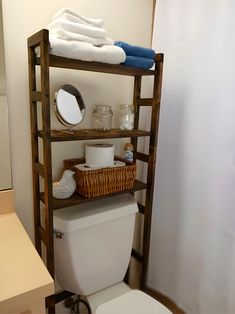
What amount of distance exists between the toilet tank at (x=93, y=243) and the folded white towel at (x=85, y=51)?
27.2 inches

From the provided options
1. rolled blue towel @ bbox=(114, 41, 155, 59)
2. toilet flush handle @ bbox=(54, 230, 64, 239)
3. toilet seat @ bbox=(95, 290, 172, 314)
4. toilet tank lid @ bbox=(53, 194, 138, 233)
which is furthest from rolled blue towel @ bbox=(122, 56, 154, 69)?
toilet seat @ bbox=(95, 290, 172, 314)

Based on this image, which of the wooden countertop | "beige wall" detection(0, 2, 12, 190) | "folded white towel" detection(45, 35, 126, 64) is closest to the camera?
the wooden countertop

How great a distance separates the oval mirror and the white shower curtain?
49 cm

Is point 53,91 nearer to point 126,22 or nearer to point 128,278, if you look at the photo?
point 126,22

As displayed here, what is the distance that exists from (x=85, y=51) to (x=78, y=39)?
58 millimetres

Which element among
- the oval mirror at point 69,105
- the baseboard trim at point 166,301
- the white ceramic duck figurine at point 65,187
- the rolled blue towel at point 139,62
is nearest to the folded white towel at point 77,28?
the rolled blue towel at point 139,62

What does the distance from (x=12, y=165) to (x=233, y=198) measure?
1026 mm

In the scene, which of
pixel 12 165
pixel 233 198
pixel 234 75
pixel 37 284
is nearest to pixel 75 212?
pixel 12 165

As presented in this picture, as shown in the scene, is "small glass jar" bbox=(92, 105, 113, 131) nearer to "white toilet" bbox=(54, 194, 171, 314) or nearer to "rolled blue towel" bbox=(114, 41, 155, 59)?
"rolled blue towel" bbox=(114, 41, 155, 59)

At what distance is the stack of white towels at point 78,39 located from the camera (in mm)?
924

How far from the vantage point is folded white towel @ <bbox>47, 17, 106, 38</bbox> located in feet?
3.08

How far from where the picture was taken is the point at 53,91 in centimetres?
117

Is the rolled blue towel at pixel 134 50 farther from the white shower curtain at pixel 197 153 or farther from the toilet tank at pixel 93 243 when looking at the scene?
the toilet tank at pixel 93 243

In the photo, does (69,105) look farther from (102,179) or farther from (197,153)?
(197,153)
